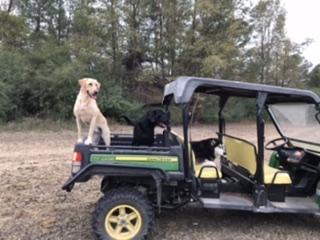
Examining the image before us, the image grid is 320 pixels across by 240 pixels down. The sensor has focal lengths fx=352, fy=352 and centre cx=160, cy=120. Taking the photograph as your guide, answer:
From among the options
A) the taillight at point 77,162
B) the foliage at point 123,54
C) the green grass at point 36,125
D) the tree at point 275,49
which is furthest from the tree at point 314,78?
the taillight at point 77,162

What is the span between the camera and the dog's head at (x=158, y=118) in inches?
164

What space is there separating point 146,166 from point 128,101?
13.0 meters

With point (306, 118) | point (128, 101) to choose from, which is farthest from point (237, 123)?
point (128, 101)

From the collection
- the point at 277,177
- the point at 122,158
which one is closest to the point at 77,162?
the point at 122,158

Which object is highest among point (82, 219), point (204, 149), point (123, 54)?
point (123, 54)

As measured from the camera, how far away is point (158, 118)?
164 inches

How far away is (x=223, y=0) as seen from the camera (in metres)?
16.5

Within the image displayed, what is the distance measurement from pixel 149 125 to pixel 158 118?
15 centimetres

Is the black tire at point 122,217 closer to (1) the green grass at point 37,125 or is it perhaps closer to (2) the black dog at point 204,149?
(2) the black dog at point 204,149

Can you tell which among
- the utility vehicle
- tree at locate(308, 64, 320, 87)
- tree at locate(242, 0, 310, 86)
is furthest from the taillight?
tree at locate(308, 64, 320, 87)

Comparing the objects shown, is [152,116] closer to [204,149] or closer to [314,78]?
[204,149]

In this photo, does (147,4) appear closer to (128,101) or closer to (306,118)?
(128,101)

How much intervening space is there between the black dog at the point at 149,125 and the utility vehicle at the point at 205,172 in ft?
0.56

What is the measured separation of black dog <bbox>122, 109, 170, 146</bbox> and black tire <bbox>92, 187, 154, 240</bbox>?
929 millimetres
